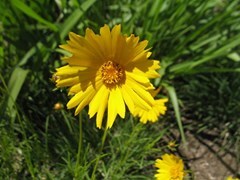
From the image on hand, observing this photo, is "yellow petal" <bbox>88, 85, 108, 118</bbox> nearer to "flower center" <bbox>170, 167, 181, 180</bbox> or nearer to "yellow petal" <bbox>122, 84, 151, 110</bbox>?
"yellow petal" <bbox>122, 84, 151, 110</bbox>

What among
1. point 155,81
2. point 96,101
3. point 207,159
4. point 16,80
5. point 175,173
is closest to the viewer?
point 96,101

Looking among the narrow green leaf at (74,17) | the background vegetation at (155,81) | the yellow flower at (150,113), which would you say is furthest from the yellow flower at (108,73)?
the narrow green leaf at (74,17)

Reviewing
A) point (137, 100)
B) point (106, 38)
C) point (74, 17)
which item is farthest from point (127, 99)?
point (74, 17)

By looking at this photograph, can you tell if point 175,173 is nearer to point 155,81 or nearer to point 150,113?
point 150,113

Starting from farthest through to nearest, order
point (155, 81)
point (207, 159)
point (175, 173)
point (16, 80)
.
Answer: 1. point (207, 159)
2. point (155, 81)
3. point (16, 80)
4. point (175, 173)

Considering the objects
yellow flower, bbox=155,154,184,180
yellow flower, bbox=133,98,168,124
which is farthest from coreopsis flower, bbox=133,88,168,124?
yellow flower, bbox=155,154,184,180

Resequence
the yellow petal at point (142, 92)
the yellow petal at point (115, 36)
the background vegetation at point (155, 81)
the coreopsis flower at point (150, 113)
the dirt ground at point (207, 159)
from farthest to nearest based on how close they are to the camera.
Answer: the dirt ground at point (207, 159), the background vegetation at point (155, 81), the coreopsis flower at point (150, 113), the yellow petal at point (142, 92), the yellow petal at point (115, 36)

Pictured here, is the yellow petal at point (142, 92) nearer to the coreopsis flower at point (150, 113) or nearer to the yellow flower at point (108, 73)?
the yellow flower at point (108, 73)

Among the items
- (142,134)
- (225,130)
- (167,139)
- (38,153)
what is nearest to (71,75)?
(38,153)

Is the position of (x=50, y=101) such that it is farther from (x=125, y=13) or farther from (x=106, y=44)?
(x=106, y=44)
